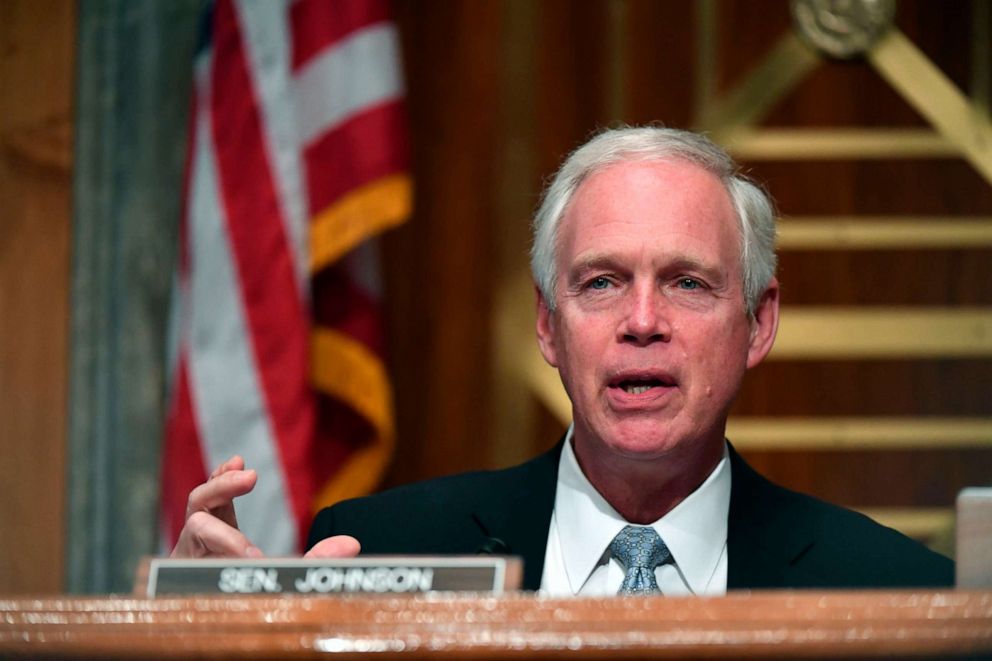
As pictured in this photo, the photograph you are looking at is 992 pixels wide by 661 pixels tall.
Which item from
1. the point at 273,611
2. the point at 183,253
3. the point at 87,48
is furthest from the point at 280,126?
the point at 273,611

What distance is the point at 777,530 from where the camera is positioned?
2119 millimetres

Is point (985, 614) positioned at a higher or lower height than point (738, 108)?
lower

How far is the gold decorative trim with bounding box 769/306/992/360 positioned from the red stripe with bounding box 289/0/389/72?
1373 mm

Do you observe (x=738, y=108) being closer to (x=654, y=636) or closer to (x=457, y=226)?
(x=457, y=226)

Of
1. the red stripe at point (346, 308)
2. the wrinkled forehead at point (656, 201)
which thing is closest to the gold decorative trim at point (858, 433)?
the red stripe at point (346, 308)

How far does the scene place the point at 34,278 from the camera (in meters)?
3.42

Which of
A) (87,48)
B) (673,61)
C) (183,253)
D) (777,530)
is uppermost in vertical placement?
(673,61)

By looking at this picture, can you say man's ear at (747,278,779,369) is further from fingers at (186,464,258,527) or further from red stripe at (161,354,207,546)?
red stripe at (161,354,207,546)

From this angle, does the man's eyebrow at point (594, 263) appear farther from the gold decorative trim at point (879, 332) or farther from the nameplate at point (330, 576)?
the gold decorative trim at point (879, 332)

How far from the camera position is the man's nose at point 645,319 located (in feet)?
6.56

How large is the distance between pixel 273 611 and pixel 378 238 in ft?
8.59

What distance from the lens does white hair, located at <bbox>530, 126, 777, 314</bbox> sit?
219cm

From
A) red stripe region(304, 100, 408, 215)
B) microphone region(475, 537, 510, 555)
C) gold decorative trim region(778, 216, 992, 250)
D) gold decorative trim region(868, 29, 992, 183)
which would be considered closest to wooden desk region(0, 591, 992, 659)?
microphone region(475, 537, 510, 555)

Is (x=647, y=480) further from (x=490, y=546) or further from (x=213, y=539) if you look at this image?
(x=213, y=539)
